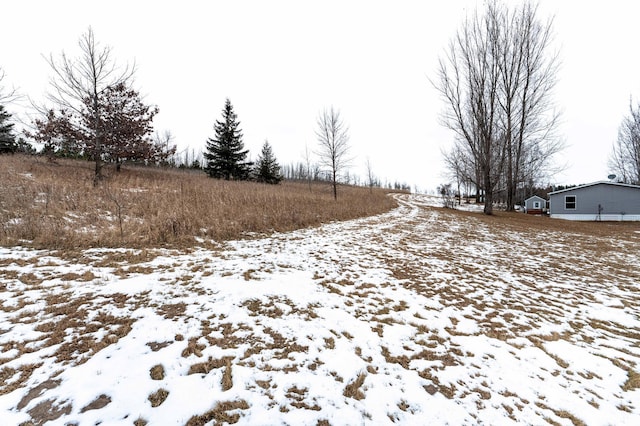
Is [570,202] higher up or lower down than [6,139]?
lower down

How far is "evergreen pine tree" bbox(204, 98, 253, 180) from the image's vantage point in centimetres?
2281

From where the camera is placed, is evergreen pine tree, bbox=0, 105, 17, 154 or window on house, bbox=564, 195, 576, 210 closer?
evergreen pine tree, bbox=0, 105, 17, 154

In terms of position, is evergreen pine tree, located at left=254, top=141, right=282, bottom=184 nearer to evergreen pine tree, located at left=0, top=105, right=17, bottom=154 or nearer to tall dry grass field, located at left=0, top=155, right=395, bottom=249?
tall dry grass field, located at left=0, top=155, right=395, bottom=249

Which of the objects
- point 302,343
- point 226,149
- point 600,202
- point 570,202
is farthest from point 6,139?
point 600,202

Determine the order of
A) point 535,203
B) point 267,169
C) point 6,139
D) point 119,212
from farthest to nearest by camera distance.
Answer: point 535,203
point 267,169
point 6,139
point 119,212

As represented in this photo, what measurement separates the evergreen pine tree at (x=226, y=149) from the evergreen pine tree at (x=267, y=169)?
426 cm

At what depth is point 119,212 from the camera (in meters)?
6.78

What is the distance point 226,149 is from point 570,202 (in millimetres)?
33296

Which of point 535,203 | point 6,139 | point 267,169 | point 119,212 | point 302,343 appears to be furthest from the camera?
point 535,203

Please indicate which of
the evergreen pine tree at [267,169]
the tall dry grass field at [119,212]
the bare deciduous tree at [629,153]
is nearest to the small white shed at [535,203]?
the bare deciduous tree at [629,153]

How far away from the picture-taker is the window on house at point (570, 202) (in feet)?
72.9

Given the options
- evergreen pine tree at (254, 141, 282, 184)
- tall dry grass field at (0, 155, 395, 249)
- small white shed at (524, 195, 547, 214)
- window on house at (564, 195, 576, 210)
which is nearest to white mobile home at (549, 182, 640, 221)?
window on house at (564, 195, 576, 210)

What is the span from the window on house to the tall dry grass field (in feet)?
84.7

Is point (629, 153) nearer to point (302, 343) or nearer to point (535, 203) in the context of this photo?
point (535, 203)
